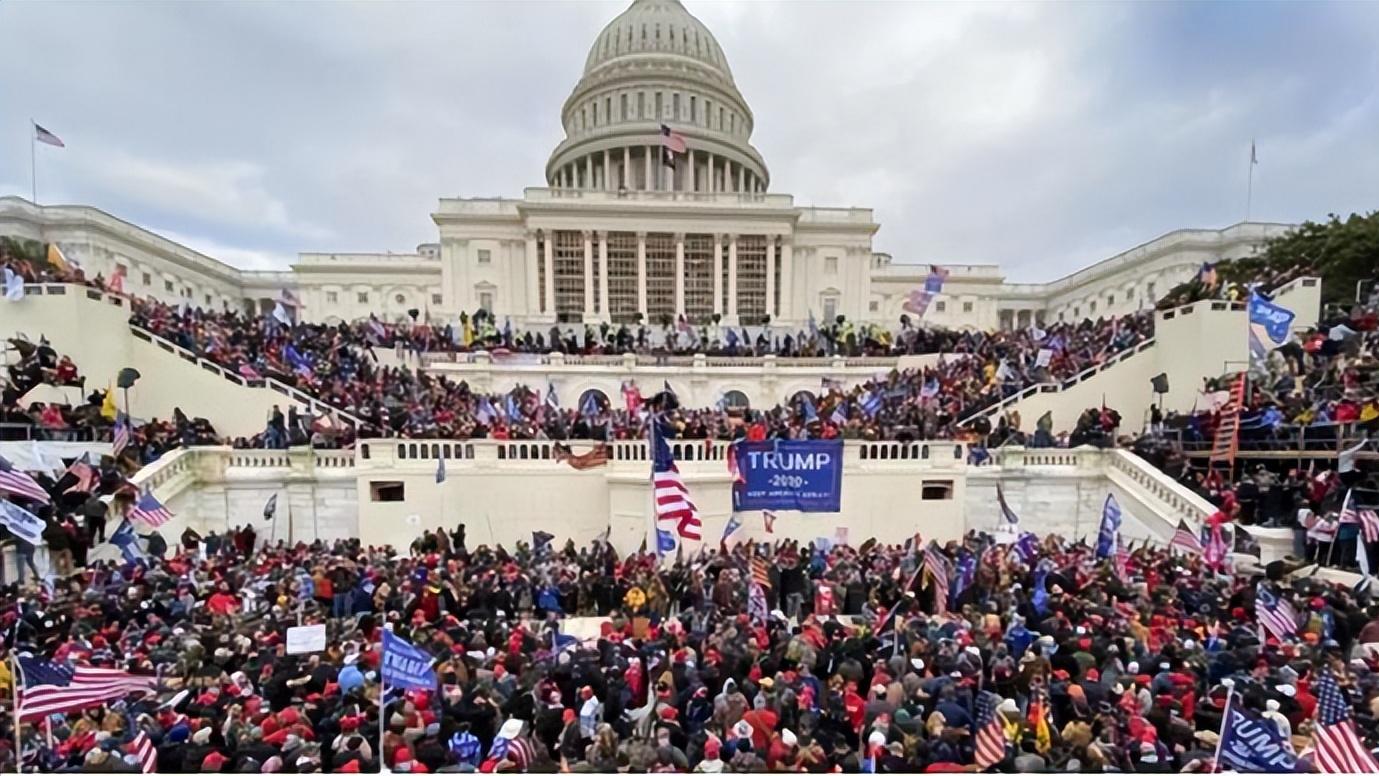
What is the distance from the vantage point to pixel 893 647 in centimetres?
857

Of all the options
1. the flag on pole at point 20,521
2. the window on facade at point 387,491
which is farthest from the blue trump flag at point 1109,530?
the flag on pole at point 20,521

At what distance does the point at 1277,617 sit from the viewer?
28.6ft

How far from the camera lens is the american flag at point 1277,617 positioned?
863 cm

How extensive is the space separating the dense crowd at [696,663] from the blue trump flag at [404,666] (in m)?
0.43

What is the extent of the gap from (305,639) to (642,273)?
42.9 metres

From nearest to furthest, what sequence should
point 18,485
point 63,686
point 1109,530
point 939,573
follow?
point 63,686 → point 18,485 → point 939,573 → point 1109,530

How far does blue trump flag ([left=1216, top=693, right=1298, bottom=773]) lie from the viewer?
16.6 feet

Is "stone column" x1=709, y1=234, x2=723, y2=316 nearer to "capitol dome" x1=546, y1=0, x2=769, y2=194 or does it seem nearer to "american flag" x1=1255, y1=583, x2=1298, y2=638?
"capitol dome" x1=546, y1=0, x2=769, y2=194

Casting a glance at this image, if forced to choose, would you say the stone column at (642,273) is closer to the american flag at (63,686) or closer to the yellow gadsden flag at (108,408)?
the yellow gadsden flag at (108,408)

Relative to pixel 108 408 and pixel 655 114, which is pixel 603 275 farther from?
pixel 108 408

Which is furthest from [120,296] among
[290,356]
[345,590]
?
[345,590]

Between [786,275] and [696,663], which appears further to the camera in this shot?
[786,275]

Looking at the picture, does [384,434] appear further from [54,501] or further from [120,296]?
[120,296]

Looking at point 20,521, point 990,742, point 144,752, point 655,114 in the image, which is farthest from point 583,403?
point 655,114
